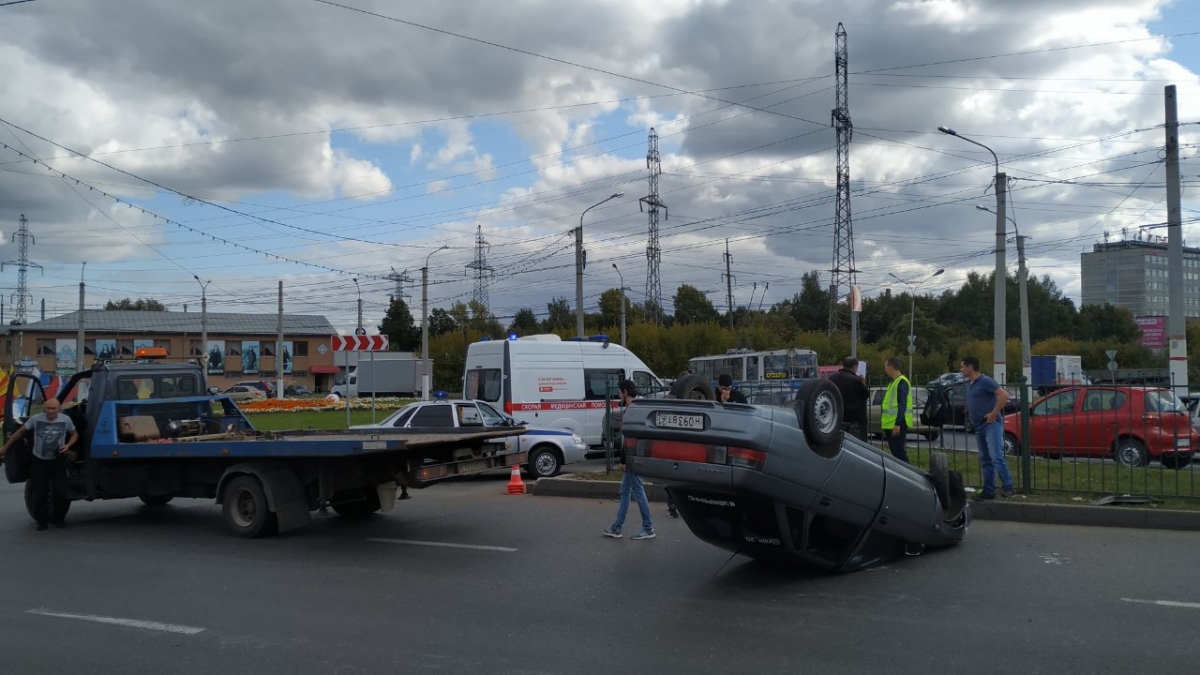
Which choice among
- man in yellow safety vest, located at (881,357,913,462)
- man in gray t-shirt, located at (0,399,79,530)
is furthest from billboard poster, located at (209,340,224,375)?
man in yellow safety vest, located at (881,357,913,462)

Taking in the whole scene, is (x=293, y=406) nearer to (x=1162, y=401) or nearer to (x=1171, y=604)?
(x=1162, y=401)

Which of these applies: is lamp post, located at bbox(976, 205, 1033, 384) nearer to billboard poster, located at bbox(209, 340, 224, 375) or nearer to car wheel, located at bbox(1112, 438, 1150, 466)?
car wheel, located at bbox(1112, 438, 1150, 466)

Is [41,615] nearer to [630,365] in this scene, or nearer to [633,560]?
[633,560]

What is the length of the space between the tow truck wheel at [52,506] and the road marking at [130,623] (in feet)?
15.5

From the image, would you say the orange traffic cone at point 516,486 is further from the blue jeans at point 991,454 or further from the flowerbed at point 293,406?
the flowerbed at point 293,406

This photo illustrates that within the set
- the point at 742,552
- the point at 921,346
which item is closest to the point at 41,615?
the point at 742,552

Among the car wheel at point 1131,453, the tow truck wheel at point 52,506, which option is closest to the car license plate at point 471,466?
the tow truck wheel at point 52,506

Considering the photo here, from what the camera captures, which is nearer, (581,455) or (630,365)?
(581,455)

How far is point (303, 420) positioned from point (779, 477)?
29827 mm

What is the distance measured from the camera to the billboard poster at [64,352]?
241ft

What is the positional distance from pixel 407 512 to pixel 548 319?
76525 mm

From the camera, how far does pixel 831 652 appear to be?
18.8ft

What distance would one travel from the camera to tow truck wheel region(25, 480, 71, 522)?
37.6 ft

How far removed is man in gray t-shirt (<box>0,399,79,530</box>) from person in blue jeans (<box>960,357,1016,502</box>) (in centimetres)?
1116
